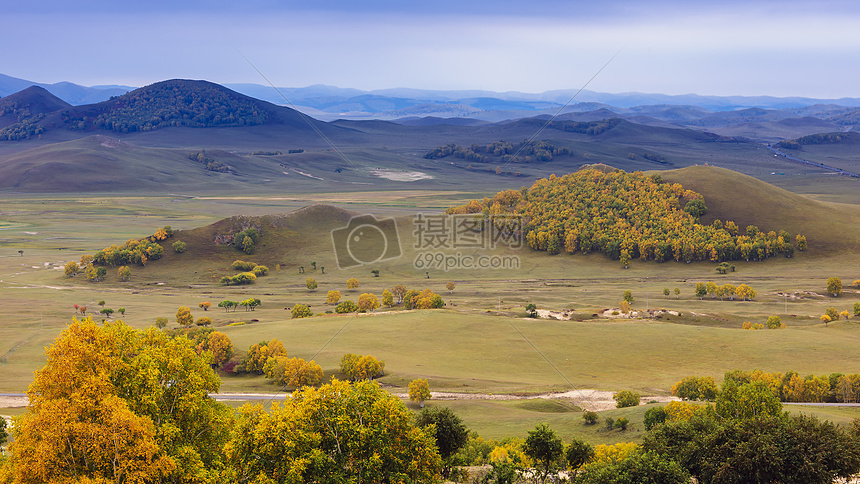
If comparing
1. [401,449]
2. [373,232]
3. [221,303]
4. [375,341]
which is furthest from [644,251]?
[401,449]

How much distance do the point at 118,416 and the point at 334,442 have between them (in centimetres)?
934

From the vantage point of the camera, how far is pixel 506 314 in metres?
93.2

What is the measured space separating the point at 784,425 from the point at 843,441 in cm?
269

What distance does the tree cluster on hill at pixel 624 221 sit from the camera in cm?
13900

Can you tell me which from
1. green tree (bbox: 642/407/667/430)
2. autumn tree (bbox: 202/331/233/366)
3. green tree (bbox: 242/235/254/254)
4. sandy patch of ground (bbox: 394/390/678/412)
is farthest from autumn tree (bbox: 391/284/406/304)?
green tree (bbox: 642/407/667/430)

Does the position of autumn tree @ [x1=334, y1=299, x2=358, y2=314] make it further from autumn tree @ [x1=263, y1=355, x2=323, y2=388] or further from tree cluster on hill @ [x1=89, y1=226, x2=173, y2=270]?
tree cluster on hill @ [x1=89, y1=226, x2=173, y2=270]

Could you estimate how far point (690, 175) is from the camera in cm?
16938

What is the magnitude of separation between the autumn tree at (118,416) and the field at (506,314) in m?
26.3

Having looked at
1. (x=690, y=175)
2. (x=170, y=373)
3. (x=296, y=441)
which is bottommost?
(x=296, y=441)

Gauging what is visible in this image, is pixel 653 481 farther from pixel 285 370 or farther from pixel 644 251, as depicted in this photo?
pixel 644 251

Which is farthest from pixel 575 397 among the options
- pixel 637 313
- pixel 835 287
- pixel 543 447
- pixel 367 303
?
pixel 835 287

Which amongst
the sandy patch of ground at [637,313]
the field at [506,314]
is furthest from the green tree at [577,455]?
the sandy patch of ground at [637,313]

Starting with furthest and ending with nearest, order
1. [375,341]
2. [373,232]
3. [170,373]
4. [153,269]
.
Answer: [373,232], [153,269], [375,341], [170,373]

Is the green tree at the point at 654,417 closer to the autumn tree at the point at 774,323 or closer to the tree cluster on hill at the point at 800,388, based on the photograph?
the tree cluster on hill at the point at 800,388
